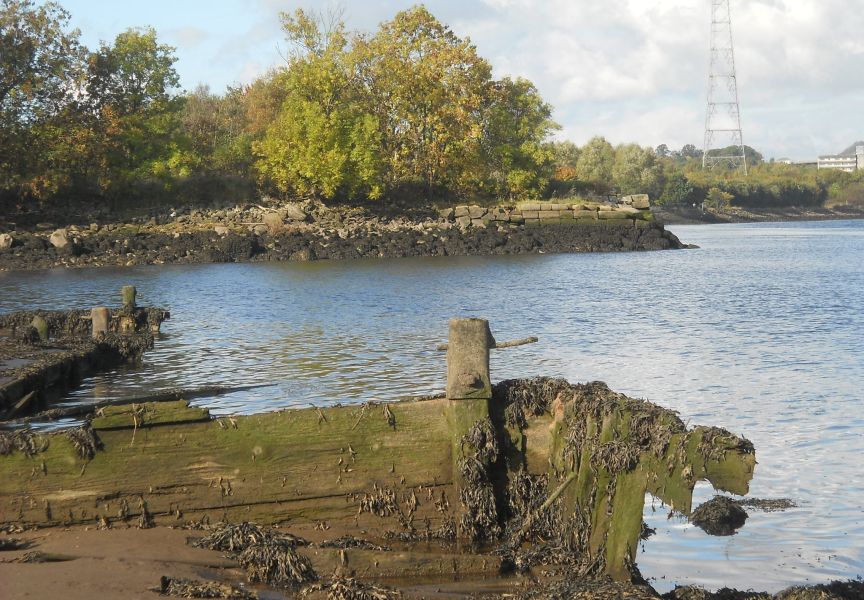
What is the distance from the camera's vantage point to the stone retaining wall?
61469 mm

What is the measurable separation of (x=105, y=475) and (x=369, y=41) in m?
59.9

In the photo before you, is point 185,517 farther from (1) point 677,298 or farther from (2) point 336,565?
(1) point 677,298

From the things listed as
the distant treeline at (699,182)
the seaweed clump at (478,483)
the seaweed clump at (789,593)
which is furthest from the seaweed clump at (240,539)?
the distant treeline at (699,182)

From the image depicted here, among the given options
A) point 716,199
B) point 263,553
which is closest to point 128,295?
point 263,553

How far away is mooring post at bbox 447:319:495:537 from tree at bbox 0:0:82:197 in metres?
50.8

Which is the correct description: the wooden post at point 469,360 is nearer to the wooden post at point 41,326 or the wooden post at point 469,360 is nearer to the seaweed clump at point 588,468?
the seaweed clump at point 588,468

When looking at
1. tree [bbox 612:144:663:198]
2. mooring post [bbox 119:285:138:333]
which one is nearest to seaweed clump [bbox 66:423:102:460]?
mooring post [bbox 119:285:138:333]

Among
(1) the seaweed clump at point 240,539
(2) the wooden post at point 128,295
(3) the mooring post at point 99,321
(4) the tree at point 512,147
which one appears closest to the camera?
(1) the seaweed clump at point 240,539

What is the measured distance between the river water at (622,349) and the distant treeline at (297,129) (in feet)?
50.6

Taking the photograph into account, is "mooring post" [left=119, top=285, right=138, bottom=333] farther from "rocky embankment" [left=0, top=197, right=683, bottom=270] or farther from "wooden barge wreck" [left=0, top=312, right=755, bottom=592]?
"rocky embankment" [left=0, top=197, right=683, bottom=270]

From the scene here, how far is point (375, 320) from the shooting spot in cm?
2519

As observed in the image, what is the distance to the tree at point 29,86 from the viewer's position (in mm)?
53219

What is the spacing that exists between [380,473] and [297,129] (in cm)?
5560

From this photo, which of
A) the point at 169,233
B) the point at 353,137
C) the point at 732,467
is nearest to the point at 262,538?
the point at 732,467
